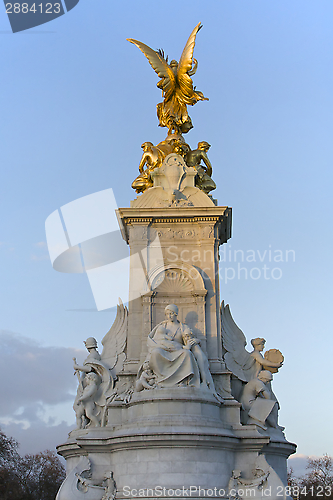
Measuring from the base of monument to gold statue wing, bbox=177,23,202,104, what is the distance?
35.9 ft

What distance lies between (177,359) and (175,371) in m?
0.33

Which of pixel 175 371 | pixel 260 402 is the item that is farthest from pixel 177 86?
pixel 260 402

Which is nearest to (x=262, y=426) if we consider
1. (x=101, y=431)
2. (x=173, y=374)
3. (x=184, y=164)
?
(x=173, y=374)

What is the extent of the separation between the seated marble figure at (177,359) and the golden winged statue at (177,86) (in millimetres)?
8177

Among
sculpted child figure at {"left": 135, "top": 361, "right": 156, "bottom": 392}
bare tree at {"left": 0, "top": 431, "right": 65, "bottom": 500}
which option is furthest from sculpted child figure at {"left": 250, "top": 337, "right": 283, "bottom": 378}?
bare tree at {"left": 0, "top": 431, "right": 65, "bottom": 500}

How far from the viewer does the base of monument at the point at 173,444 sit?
46.1 feet

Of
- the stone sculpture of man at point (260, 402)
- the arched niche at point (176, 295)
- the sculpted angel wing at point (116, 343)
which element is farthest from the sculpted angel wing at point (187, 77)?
the stone sculpture of man at point (260, 402)

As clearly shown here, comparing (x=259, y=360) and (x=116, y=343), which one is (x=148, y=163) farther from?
(x=259, y=360)

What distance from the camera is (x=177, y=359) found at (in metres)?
15.2

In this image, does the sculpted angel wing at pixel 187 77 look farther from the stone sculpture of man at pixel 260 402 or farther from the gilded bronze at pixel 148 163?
the stone sculpture of man at pixel 260 402

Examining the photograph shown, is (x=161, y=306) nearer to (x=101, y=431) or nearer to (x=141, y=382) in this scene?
Answer: (x=141, y=382)

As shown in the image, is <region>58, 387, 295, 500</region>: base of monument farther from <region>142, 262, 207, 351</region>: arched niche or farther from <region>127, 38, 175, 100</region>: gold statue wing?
<region>127, 38, 175, 100</region>: gold statue wing

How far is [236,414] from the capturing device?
620 inches

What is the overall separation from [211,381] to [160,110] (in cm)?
1055
